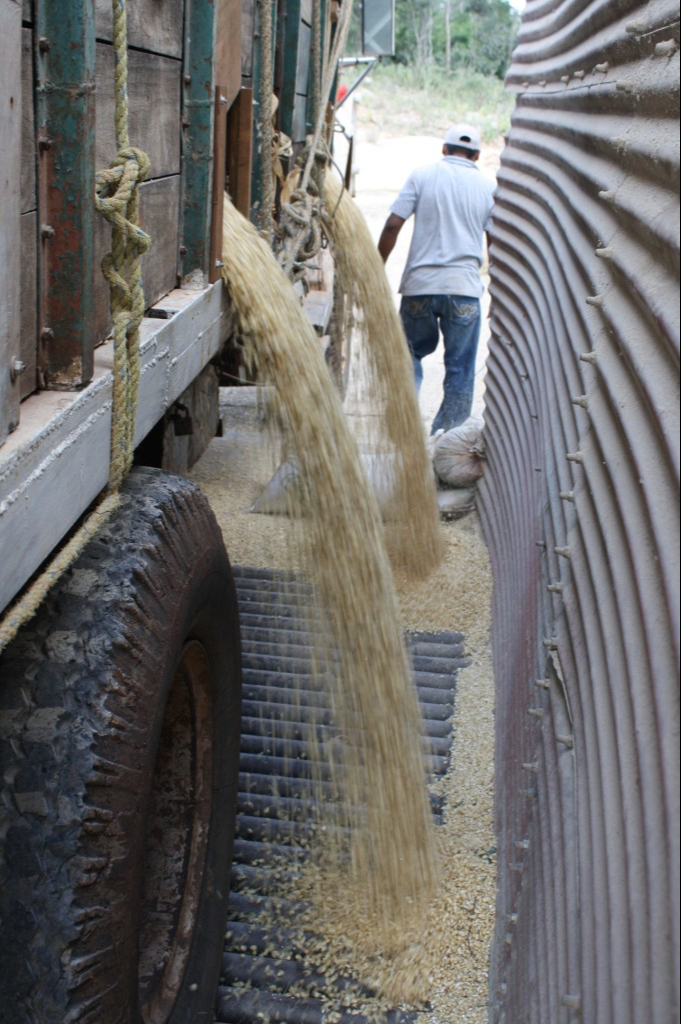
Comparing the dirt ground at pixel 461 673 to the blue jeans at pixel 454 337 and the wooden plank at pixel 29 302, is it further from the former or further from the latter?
the wooden plank at pixel 29 302

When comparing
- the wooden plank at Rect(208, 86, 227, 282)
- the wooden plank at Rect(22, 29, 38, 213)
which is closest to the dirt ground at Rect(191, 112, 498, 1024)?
the wooden plank at Rect(208, 86, 227, 282)

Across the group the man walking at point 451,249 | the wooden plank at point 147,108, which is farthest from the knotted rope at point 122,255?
the man walking at point 451,249

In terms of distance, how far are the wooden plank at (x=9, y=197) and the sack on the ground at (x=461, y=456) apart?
4093 millimetres

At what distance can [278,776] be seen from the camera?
11.0ft

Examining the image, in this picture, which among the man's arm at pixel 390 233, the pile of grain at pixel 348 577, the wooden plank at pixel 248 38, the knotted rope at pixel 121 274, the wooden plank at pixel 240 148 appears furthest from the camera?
the man's arm at pixel 390 233

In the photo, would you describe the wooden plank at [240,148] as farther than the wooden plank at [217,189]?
Yes

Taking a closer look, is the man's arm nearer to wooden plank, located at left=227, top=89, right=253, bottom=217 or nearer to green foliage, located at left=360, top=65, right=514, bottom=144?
wooden plank, located at left=227, top=89, right=253, bottom=217

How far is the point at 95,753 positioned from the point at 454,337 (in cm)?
570

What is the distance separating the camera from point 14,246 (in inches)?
56.4

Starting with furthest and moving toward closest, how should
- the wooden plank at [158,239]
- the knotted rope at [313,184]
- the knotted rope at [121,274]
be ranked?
the knotted rope at [313,184]
the wooden plank at [158,239]
the knotted rope at [121,274]

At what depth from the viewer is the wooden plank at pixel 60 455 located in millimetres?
1380

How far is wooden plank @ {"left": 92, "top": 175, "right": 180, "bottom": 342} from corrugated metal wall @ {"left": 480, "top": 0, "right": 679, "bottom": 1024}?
3.01 ft

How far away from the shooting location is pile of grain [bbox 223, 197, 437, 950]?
3.04 meters

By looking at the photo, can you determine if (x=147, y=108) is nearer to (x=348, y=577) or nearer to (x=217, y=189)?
(x=217, y=189)
